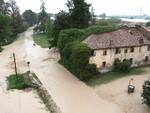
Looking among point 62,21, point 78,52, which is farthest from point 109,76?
point 62,21

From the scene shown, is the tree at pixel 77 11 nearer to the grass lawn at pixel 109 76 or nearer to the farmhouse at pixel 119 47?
the farmhouse at pixel 119 47

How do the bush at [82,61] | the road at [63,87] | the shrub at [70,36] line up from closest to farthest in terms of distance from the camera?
the road at [63,87], the bush at [82,61], the shrub at [70,36]

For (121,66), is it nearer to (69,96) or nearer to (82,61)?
(82,61)

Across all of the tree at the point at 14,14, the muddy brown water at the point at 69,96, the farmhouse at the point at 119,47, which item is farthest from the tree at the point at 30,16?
the farmhouse at the point at 119,47

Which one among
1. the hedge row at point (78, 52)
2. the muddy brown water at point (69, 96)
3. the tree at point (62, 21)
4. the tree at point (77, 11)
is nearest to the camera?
the muddy brown water at point (69, 96)

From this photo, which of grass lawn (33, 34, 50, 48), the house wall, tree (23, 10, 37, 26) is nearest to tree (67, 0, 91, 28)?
the house wall

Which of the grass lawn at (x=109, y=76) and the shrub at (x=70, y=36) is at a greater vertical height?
the shrub at (x=70, y=36)

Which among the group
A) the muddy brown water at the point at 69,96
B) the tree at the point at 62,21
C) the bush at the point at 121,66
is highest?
the tree at the point at 62,21
